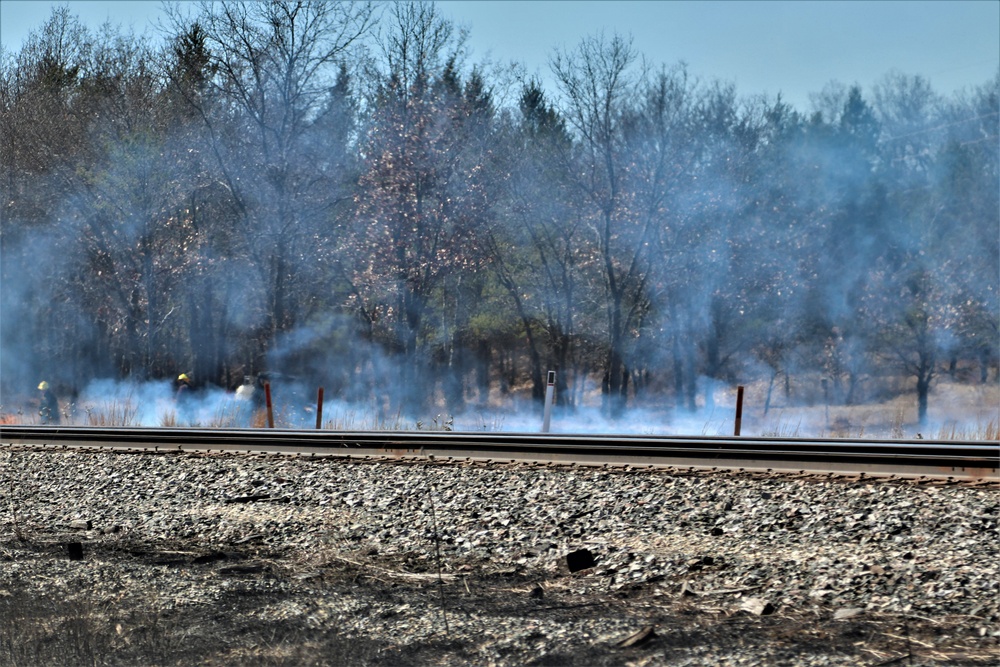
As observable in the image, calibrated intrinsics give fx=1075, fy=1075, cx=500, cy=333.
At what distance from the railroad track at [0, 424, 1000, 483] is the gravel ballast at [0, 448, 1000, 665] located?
61cm

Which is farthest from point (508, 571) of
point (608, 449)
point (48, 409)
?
point (48, 409)

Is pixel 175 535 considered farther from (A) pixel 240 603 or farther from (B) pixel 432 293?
(B) pixel 432 293

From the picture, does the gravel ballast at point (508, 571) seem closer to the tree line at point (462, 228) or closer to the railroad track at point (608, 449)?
the railroad track at point (608, 449)

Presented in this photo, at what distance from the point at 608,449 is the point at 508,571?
356 centimetres

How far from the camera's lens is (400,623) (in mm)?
5973

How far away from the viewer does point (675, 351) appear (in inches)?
1096

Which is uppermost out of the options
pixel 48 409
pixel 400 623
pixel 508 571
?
pixel 48 409

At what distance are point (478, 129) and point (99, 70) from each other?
483 inches

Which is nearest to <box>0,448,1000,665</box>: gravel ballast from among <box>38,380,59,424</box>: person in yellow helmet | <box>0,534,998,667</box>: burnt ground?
<box>0,534,998,667</box>: burnt ground

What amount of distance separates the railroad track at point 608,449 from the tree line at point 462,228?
14378mm

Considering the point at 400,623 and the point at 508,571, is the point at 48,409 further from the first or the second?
the point at 400,623

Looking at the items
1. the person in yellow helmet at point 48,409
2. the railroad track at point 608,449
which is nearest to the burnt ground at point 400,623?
the railroad track at point 608,449

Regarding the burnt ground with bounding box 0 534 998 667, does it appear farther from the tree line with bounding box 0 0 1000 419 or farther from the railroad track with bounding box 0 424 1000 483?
the tree line with bounding box 0 0 1000 419

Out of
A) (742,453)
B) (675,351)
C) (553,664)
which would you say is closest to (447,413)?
(675,351)
